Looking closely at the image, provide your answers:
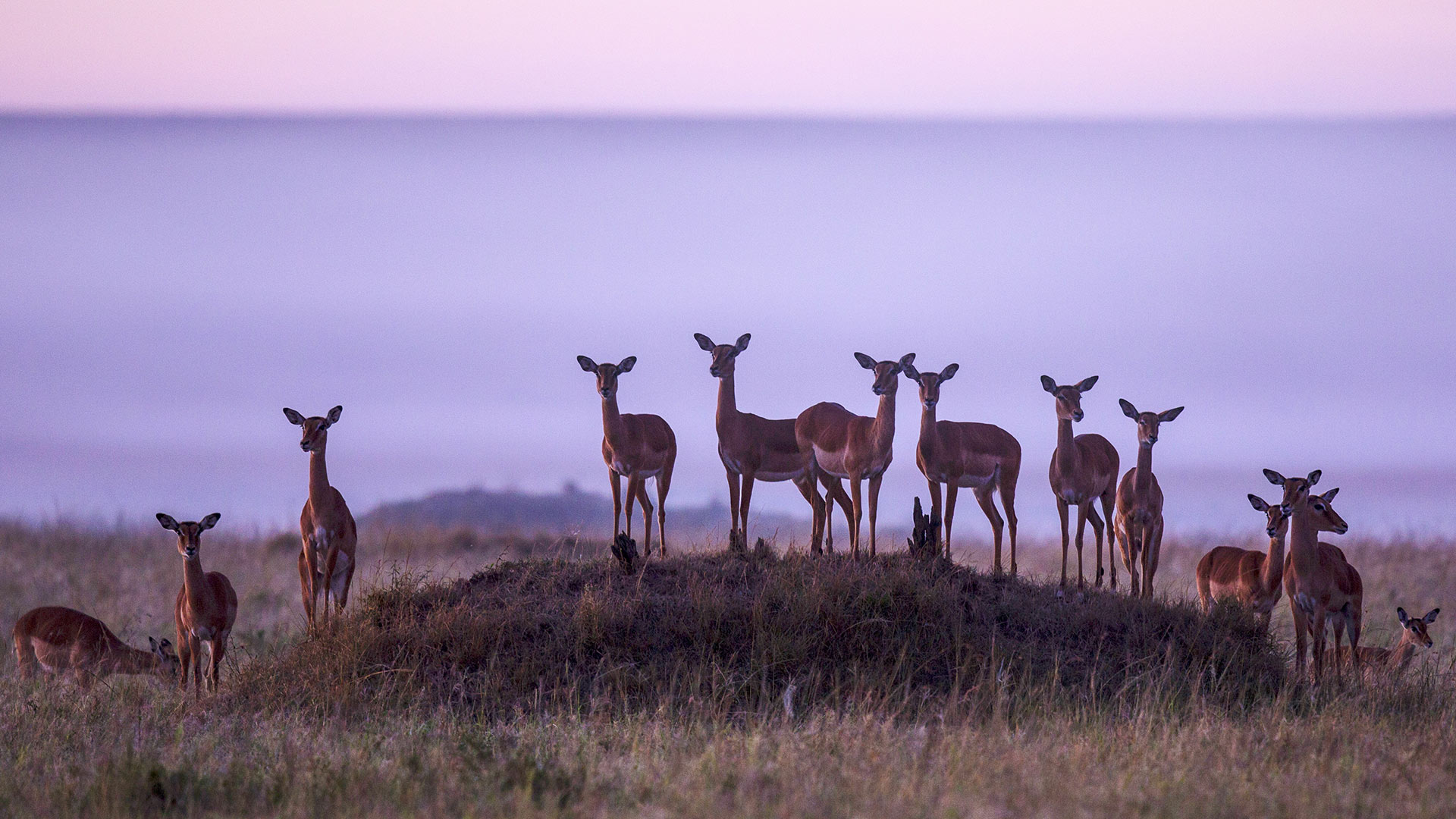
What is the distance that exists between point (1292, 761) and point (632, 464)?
311 inches

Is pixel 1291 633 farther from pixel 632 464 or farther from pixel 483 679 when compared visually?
A: pixel 483 679

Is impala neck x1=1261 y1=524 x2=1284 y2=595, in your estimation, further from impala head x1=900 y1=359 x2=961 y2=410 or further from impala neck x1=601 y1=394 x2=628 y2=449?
impala neck x1=601 y1=394 x2=628 y2=449

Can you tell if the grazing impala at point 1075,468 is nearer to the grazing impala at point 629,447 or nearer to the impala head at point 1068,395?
the impala head at point 1068,395

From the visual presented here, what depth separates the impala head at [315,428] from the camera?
45.8 feet

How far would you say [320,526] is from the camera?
552 inches

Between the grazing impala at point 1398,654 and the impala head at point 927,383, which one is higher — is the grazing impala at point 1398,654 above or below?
below

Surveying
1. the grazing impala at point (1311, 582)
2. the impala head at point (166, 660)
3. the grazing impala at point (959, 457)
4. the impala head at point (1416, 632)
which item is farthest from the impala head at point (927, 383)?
the impala head at point (166, 660)

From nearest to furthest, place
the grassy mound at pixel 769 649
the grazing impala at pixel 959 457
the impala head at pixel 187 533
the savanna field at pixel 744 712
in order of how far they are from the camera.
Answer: the savanna field at pixel 744 712 → the grassy mound at pixel 769 649 → the impala head at pixel 187 533 → the grazing impala at pixel 959 457

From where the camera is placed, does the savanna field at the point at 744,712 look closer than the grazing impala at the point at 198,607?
Yes

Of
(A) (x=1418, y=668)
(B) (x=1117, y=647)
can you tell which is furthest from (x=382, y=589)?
(A) (x=1418, y=668)

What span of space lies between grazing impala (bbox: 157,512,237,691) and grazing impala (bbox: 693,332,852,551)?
17.8 feet

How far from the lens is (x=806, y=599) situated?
12.3 meters

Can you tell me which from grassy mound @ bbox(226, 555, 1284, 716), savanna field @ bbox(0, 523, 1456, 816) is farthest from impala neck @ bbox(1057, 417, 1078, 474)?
grassy mound @ bbox(226, 555, 1284, 716)

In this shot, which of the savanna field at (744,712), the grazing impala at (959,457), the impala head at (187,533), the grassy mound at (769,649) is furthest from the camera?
the grazing impala at (959,457)
